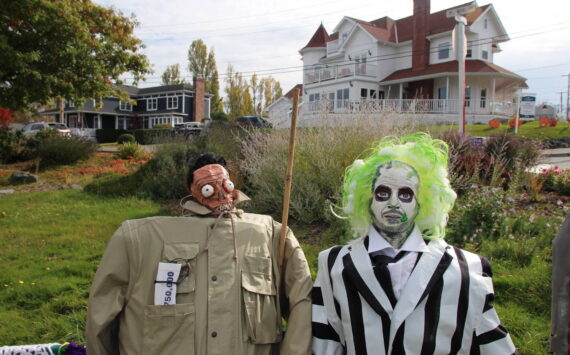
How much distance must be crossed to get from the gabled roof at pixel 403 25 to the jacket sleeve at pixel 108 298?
2918 cm

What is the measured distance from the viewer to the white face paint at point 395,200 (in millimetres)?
2084

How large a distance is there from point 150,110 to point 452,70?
105 ft

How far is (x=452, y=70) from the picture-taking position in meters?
26.5

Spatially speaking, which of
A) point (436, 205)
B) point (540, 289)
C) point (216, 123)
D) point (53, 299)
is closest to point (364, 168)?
point (436, 205)

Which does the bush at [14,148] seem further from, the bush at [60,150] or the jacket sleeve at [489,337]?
the jacket sleeve at [489,337]

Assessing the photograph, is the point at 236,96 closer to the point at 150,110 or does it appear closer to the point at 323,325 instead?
the point at 150,110

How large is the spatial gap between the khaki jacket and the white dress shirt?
0.46 m

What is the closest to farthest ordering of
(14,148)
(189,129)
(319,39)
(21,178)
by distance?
(21,178) → (14,148) → (189,129) → (319,39)

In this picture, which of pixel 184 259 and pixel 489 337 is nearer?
pixel 489 337

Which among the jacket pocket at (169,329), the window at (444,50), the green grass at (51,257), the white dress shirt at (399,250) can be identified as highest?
the window at (444,50)

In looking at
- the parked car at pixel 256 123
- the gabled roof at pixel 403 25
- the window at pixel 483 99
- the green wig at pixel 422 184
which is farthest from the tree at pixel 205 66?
the green wig at pixel 422 184

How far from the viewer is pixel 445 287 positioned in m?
1.96

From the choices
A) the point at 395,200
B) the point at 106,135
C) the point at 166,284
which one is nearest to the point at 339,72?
the point at 106,135

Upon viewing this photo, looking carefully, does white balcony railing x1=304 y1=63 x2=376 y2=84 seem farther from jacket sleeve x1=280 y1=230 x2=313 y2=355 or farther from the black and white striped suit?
the black and white striped suit
